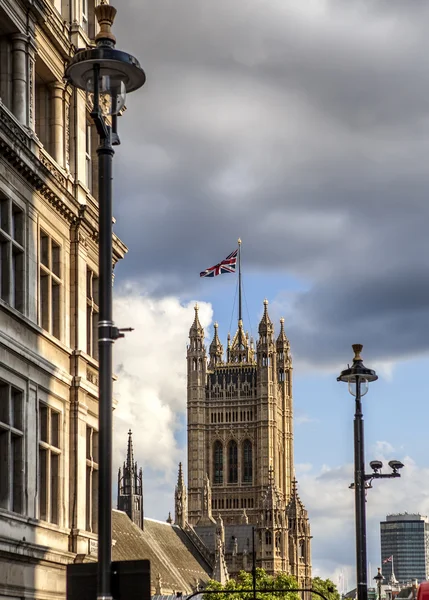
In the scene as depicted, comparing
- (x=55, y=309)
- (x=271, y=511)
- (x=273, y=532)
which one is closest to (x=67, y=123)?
(x=55, y=309)

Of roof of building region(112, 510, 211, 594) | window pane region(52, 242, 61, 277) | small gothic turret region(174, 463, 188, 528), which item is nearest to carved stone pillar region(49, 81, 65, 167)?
window pane region(52, 242, 61, 277)

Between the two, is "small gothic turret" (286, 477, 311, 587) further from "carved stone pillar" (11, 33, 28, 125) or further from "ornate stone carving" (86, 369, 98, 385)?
"carved stone pillar" (11, 33, 28, 125)

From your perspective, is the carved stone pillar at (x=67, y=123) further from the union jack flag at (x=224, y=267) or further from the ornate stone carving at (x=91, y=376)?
the union jack flag at (x=224, y=267)

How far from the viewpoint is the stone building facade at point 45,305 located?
93.4 ft

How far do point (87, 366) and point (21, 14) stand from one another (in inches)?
347

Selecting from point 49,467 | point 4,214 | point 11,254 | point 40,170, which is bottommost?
point 49,467

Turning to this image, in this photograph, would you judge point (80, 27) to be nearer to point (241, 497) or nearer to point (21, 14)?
point (21, 14)

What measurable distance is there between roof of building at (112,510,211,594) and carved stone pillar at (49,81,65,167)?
79.3 m

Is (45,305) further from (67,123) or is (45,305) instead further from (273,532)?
(273,532)

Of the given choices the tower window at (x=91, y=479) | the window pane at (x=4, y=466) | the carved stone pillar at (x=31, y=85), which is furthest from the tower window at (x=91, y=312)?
the window pane at (x=4, y=466)

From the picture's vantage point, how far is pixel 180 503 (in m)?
174

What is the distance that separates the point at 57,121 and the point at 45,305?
4.80 meters

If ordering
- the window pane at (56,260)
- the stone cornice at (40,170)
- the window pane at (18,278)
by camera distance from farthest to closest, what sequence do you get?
the window pane at (56,260), the window pane at (18,278), the stone cornice at (40,170)

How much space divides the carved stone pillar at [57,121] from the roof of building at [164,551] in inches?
3122
